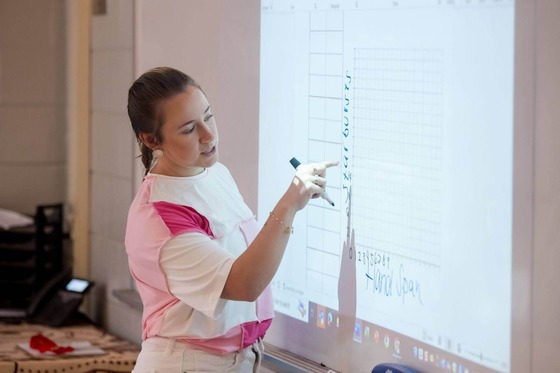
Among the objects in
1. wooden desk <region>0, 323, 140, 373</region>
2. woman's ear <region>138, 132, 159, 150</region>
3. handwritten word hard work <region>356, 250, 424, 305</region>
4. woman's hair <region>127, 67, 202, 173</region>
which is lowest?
wooden desk <region>0, 323, 140, 373</region>

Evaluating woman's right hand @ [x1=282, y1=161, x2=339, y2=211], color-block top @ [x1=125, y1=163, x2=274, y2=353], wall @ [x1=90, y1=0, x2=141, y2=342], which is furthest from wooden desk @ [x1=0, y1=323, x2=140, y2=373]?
woman's right hand @ [x1=282, y1=161, x2=339, y2=211]

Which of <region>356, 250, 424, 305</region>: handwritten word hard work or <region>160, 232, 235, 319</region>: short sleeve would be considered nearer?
<region>160, 232, 235, 319</region>: short sleeve

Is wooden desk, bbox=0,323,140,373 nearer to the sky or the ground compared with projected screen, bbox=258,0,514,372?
nearer to the ground

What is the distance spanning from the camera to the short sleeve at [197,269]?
1.82 m

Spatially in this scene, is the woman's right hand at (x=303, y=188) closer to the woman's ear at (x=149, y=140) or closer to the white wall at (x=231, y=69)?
the woman's ear at (x=149, y=140)

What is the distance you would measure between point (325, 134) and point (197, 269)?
50 centimetres

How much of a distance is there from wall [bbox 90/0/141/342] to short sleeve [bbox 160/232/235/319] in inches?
52.2

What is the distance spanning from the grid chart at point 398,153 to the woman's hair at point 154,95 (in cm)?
37

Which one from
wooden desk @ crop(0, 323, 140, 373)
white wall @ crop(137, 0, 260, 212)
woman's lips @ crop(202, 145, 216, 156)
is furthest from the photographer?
wooden desk @ crop(0, 323, 140, 373)

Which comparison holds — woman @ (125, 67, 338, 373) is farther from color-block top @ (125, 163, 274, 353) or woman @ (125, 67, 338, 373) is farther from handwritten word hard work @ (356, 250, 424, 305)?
handwritten word hard work @ (356, 250, 424, 305)

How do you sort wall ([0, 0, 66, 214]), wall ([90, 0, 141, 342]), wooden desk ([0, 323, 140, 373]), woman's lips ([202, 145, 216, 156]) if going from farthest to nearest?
wall ([0, 0, 66, 214]) < wall ([90, 0, 141, 342]) < wooden desk ([0, 323, 140, 373]) < woman's lips ([202, 145, 216, 156])

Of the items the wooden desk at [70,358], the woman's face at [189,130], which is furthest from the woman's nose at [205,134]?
the wooden desk at [70,358]

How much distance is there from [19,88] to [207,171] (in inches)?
82.9

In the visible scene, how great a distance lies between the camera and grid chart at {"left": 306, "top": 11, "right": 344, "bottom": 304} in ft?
7.02
